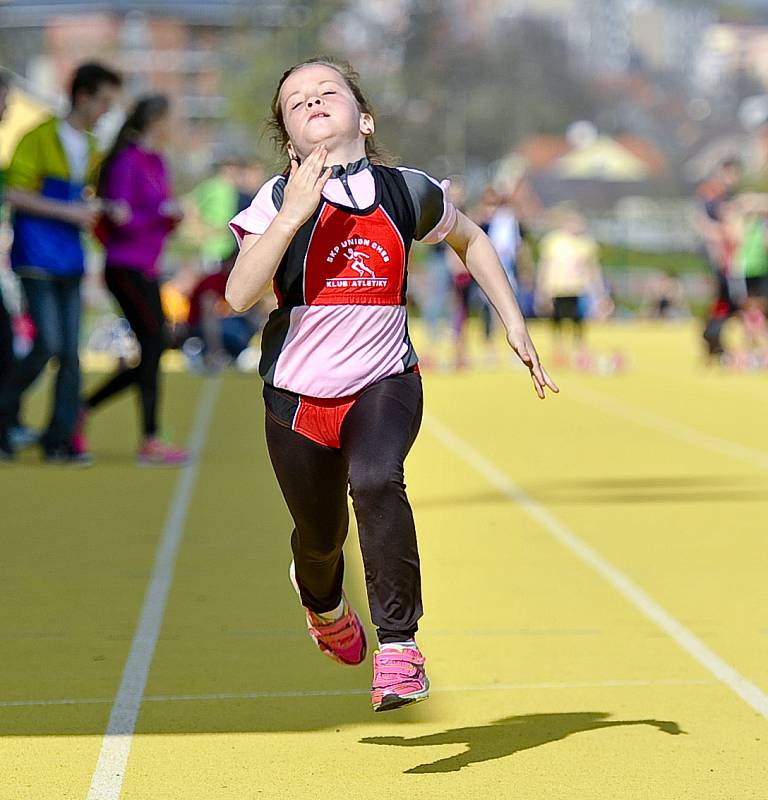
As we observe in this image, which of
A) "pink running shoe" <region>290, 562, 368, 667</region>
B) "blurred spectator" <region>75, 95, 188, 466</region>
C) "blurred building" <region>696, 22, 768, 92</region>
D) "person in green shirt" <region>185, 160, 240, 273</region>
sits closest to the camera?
"pink running shoe" <region>290, 562, 368, 667</region>

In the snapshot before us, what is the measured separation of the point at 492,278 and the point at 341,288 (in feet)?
1.68

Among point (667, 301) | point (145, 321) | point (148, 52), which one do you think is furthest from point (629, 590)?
point (148, 52)

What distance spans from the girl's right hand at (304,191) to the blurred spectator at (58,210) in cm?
605

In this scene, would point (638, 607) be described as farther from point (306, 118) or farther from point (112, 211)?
point (112, 211)

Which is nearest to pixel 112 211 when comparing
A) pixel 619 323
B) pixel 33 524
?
pixel 33 524

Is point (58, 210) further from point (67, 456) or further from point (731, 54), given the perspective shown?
point (731, 54)

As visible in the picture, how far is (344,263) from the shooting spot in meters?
4.73

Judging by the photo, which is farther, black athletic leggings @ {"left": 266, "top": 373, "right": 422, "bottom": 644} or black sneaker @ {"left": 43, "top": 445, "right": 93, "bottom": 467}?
black sneaker @ {"left": 43, "top": 445, "right": 93, "bottom": 467}

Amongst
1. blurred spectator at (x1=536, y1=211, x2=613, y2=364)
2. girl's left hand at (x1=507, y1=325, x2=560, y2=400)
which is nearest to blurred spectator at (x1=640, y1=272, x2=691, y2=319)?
blurred spectator at (x1=536, y1=211, x2=613, y2=364)

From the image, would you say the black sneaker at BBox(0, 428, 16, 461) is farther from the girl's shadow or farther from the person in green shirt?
the person in green shirt

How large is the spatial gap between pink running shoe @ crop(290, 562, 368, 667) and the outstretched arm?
84cm

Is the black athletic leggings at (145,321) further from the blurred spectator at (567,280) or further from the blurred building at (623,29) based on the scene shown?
the blurred building at (623,29)

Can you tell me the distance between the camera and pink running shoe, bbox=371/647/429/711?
180 inches

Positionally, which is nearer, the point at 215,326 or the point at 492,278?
the point at 492,278
